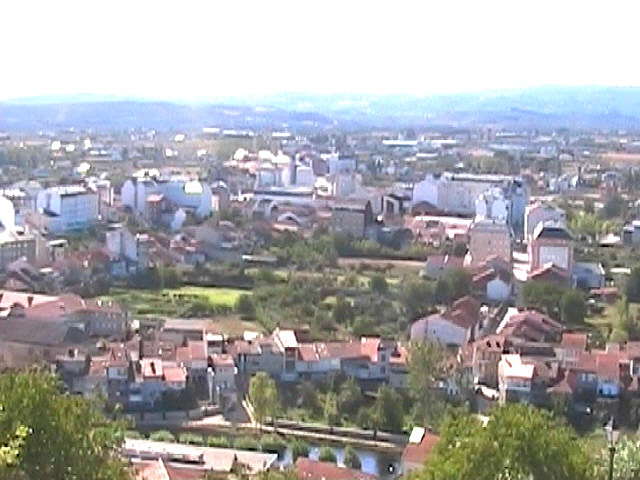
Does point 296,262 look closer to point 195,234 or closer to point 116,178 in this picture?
point 195,234

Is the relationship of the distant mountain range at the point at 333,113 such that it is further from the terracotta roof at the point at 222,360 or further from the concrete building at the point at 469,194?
the terracotta roof at the point at 222,360

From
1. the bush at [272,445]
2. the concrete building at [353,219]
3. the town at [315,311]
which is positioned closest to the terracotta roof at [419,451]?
the town at [315,311]

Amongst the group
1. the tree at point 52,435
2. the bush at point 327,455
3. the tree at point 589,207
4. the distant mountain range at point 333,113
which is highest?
the tree at point 52,435

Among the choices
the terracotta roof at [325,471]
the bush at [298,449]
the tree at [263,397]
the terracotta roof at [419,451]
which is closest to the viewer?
the terracotta roof at [325,471]

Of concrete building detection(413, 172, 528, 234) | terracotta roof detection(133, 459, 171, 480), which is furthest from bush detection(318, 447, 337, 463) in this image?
concrete building detection(413, 172, 528, 234)

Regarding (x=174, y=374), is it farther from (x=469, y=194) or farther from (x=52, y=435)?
(x=469, y=194)

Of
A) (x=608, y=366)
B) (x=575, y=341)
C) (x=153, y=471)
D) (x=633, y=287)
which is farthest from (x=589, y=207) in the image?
(x=153, y=471)
